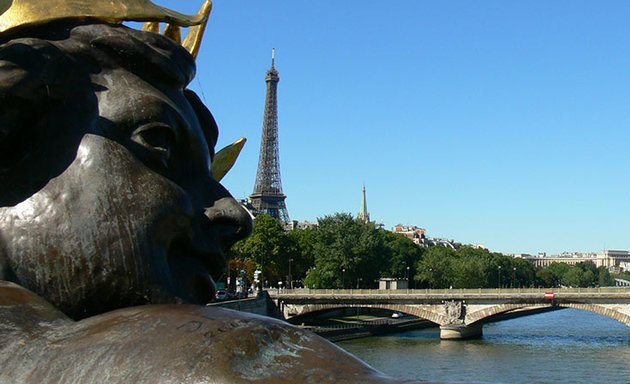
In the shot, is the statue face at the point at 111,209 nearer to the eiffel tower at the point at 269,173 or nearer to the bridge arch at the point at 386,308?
the bridge arch at the point at 386,308

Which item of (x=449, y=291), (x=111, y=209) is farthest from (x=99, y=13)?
(x=449, y=291)

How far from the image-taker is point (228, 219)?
2.43 meters

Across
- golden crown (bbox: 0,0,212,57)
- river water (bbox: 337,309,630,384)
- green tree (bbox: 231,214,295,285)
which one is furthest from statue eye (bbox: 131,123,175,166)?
green tree (bbox: 231,214,295,285)

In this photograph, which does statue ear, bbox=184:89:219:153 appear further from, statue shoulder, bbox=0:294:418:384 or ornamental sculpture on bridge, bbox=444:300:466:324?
ornamental sculpture on bridge, bbox=444:300:466:324

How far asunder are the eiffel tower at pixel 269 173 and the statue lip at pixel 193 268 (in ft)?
267

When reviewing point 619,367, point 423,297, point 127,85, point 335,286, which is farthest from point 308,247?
point 127,85

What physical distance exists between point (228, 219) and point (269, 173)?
83.0 metres

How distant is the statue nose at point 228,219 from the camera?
2.41 meters

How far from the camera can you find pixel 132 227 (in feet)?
6.90

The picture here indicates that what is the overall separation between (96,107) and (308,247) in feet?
178

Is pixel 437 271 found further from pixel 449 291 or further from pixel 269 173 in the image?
pixel 269 173

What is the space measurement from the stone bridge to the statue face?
38.8 m

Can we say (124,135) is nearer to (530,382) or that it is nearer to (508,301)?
(530,382)

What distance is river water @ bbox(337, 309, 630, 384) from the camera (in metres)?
26.0
